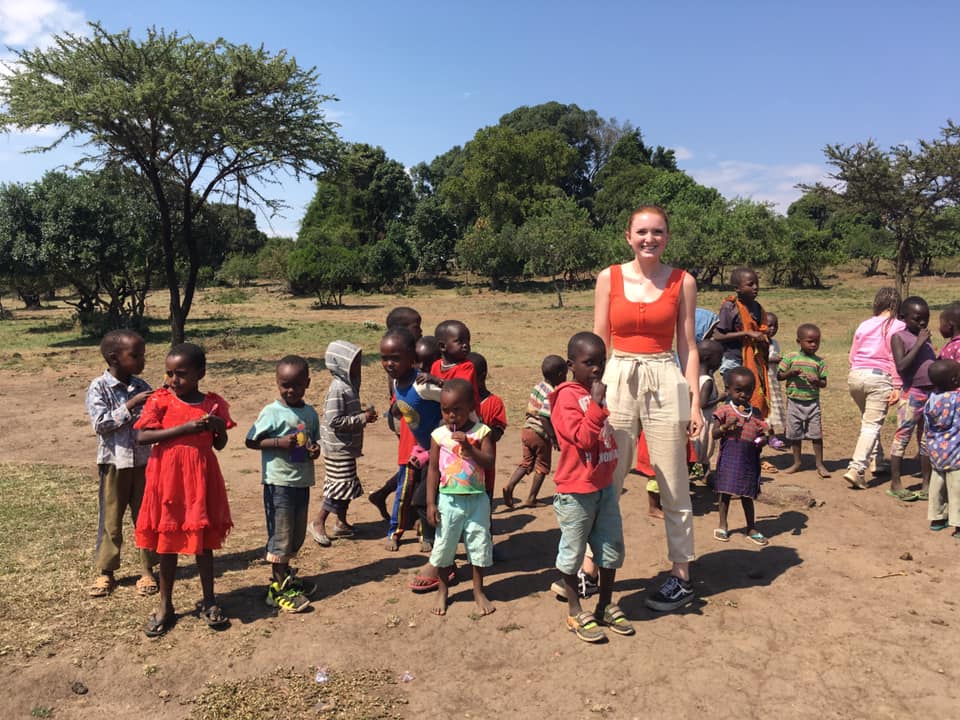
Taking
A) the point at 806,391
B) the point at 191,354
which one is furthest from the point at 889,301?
the point at 191,354

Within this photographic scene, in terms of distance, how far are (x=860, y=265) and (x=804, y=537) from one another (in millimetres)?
55103

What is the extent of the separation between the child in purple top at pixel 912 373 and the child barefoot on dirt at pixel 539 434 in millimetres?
3173

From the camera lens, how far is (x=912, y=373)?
6547 millimetres

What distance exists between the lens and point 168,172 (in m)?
16.5

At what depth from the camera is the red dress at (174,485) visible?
395cm

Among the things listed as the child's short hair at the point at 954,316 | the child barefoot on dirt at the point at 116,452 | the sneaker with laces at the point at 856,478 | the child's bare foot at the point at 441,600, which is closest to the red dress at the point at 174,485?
the child barefoot on dirt at the point at 116,452

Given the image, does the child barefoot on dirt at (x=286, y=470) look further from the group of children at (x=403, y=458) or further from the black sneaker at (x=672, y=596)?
the black sneaker at (x=672, y=596)

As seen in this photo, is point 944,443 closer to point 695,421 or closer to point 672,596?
point 695,421

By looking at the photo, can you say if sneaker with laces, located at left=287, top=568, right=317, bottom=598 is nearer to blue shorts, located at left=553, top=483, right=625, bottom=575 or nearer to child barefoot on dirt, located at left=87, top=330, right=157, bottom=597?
child barefoot on dirt, located at left=87, top=330, right=157, bottom=597

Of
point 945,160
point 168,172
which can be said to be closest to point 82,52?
point 168,172

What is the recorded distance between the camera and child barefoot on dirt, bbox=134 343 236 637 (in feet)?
12.9

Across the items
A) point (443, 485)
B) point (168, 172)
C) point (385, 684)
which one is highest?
point (168, 172)

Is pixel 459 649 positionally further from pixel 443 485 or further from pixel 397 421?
pixel 397 421

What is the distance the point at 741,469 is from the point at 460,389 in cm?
245
